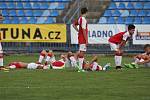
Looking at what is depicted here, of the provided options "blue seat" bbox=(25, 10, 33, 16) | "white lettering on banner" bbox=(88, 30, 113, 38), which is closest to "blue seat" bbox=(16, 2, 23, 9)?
"blue seat" bbox=(25, 10, 33, 16)

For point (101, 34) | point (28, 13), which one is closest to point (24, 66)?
point (101, 34)

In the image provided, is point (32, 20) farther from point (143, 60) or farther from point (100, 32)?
point (143, 60)

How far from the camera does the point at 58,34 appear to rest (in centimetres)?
2780

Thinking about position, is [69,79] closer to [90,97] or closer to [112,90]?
[112,90]

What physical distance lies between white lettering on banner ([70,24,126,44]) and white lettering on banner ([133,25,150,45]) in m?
0.76

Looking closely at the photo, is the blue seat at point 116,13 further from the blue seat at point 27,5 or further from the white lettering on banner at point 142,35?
the blue seat at point 27,5

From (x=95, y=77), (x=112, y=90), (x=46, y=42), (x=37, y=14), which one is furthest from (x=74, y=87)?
(x=37, y=14)

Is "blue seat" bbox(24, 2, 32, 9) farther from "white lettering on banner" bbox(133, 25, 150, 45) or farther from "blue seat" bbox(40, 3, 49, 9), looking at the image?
"white lettering on banner" bbox(133, 25, 150, 45)

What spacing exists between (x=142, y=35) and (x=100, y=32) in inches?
83.8

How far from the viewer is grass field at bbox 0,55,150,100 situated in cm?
990

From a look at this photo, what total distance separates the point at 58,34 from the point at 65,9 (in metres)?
5.32

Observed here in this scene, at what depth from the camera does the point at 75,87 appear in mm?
11492

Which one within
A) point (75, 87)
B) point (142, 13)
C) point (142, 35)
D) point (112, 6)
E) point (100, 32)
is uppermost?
point (112, 6)

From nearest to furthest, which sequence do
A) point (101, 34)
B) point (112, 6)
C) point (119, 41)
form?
point (119, 41)
point (101, 34)
point (112, 6)
